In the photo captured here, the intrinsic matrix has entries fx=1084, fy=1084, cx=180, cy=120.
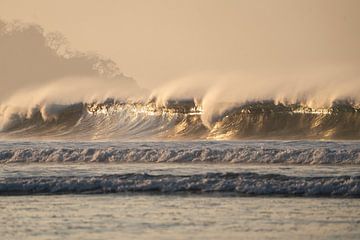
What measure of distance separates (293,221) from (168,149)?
41.5ft

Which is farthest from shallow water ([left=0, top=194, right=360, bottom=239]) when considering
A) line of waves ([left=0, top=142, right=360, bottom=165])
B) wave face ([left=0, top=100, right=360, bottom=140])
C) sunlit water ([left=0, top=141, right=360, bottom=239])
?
wave face ([left=0, top=100, right=360, bottom=140])

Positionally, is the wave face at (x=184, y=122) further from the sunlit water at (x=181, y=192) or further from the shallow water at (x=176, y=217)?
the shallow water at (x=176, y=217)

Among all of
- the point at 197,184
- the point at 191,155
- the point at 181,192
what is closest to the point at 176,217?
the point at 181,192

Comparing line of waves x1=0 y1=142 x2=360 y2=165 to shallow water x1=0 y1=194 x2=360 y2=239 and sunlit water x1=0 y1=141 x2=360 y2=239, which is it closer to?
sunlit water x1=0 y1=141 x2=360 y2=239

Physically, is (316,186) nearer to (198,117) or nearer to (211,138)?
(211,138)

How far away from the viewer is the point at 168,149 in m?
27.4

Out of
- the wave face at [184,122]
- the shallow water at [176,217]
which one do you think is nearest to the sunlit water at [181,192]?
the shallow water at [176,217]

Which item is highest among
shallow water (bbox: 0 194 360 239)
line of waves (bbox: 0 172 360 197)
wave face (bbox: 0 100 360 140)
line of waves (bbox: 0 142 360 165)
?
wave face (bbox: 0 100 360 140)

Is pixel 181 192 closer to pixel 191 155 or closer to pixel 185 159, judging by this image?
pixel 185 159

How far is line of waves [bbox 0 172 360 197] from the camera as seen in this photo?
1847cm

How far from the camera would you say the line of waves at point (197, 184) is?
18.5 meters

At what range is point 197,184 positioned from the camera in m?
19.2

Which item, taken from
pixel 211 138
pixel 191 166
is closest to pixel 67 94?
pixel 211 138

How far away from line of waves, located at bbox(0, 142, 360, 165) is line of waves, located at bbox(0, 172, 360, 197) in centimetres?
546
